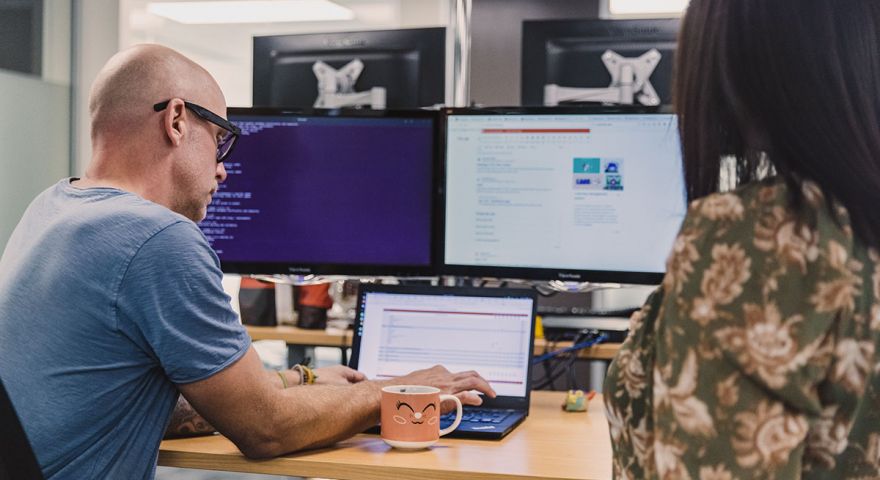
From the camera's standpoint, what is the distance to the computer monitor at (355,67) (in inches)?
84.4

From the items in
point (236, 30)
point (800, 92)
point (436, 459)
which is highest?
point (236, 30)

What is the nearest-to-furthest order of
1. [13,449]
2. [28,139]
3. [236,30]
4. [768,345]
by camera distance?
[768,345] → [13,449] → [28,139] → [236,30]

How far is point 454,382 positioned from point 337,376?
197mm

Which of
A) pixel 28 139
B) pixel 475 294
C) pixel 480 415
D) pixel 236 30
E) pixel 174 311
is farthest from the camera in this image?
pixel 236 30

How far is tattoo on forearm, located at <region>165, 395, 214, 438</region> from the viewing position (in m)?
1.39

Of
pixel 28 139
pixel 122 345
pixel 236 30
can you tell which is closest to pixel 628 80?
pixel 122 345

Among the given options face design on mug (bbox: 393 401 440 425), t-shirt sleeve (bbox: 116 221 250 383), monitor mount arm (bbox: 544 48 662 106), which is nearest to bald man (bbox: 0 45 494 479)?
t-shirt sleeve (bbox: 116 221 250 383)

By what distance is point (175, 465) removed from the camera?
4.31 ft

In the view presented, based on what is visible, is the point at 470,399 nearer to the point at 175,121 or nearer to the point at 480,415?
the point at 480,415

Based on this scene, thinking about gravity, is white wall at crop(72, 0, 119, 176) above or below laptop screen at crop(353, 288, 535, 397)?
above

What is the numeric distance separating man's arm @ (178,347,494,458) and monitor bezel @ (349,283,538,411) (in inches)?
10.5

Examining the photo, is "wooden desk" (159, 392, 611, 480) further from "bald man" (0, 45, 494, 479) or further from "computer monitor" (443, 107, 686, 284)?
"computer monitor" (443, 107, 686, 284)

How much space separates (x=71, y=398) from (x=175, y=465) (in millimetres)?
209

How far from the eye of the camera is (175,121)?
4.43 feet
